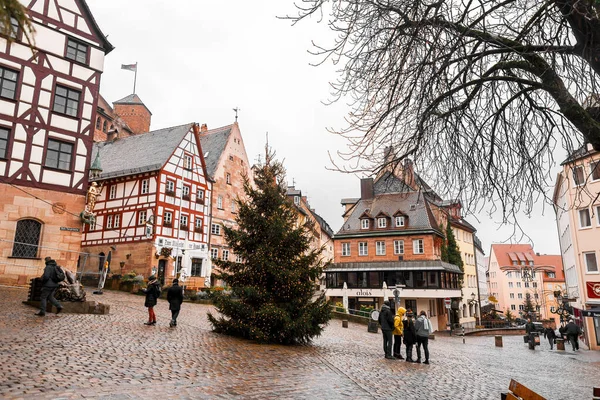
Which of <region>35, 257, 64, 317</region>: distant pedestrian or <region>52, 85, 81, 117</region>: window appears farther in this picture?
<region>52, 85, 81, 117</region>: window

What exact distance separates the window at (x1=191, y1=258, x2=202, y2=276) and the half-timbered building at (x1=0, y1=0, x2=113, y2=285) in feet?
46.1

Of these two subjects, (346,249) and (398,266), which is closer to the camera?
(398,266)

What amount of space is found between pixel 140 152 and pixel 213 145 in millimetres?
9318

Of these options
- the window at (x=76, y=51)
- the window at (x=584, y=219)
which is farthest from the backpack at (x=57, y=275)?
the window at (x=584, y=219)

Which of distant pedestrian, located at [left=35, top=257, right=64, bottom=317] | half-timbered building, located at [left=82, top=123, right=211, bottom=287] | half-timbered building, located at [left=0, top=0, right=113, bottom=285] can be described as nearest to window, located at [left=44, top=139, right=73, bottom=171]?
half-timbered building, located at [left=0, top=0, right=113, bottom=285]

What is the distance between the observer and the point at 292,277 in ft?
43.2

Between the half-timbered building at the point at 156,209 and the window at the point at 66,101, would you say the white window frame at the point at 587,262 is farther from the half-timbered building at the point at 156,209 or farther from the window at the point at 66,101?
the window at the point at 66,101

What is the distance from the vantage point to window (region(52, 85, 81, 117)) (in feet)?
75.6

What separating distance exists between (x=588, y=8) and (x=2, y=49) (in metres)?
24.4

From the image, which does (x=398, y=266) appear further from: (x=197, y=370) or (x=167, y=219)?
(x=197, y=370)

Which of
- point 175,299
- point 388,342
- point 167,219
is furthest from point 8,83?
point 388,342

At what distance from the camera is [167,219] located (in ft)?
111

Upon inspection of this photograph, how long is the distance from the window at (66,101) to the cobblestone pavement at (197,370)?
12.5 metres

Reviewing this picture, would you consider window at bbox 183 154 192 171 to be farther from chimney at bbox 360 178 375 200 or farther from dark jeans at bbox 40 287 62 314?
dark jeans at bbox 40 287 62 314
